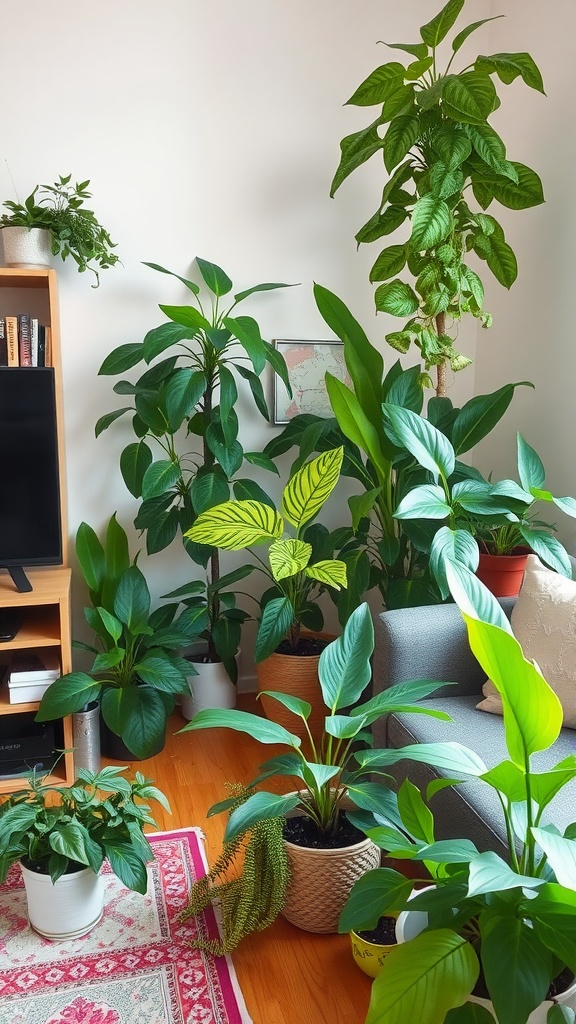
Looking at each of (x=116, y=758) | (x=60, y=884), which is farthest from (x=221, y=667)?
(x=60, y=884)

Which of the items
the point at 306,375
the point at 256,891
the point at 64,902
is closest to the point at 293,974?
the point at 256,891

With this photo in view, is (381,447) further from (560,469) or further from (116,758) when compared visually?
(116,758)

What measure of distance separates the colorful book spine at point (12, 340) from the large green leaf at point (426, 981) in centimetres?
193

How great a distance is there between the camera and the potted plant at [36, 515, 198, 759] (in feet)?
7.77

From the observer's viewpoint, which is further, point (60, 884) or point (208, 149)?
point (208, 149)

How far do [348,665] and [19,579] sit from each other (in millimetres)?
1135

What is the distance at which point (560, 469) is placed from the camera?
2.67 m

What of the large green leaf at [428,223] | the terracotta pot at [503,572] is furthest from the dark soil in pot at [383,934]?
the large green leaf at [428,223]

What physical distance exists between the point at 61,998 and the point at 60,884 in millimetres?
210

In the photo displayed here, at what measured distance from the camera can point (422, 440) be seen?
2061mm

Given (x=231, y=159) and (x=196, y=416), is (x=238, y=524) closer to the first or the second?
(x=196, y=416)

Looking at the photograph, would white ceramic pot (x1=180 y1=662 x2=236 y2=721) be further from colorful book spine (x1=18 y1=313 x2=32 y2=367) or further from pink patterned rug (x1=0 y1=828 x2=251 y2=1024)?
colorful book spine (x1=18 y1=313 x2=32 y2=367)

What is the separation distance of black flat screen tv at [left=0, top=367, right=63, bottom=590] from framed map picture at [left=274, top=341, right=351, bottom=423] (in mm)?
885

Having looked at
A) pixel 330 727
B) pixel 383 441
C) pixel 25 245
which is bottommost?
pixel 330 727
